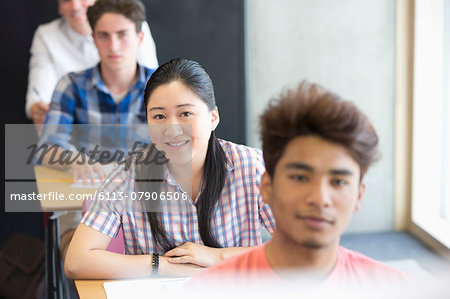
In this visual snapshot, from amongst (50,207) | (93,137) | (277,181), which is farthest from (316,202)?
(93,137)

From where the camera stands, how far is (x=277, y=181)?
638 mm

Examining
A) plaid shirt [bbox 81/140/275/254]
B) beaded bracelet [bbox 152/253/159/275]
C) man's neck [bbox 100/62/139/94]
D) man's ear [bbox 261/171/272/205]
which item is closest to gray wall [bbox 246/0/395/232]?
man's neck [bbox 100/62/139/94]

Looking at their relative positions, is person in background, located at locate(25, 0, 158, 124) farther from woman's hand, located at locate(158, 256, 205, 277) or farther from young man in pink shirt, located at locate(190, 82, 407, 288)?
young man in pink shirt, located at locate(190, 82, 407, 288)

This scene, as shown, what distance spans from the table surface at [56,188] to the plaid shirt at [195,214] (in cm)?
57

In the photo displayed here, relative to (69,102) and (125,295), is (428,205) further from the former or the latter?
(125,295)

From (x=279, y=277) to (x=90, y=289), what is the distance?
0.61 metres

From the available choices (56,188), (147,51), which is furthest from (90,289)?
(147,51)

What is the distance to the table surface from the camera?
1.77 m

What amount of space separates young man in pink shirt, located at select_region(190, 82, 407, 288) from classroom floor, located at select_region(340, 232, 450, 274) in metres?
2.15

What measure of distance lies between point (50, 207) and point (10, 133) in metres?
1.18

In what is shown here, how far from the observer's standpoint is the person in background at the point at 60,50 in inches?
98.5

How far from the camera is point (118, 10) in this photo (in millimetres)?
1995

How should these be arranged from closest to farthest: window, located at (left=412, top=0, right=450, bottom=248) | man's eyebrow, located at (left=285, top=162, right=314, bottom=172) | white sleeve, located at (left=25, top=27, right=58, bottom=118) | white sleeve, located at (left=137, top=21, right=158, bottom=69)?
man's eyebrow, located at (left=285, top=162, right=314, bottom=172)
white sleeve, located at (left=137, top=21, right=158, bottom=69)
white sleeve, located at (left=25, top=27, right=58, bottom=118)
window, located at (left=412, top=0, right=450, bottom=248)

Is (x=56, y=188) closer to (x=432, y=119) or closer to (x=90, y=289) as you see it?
(x=90, y=289)
